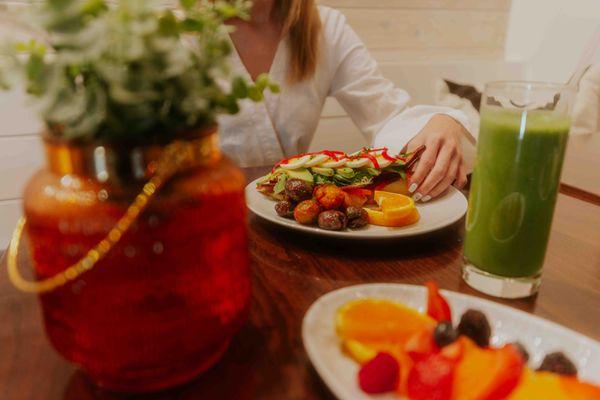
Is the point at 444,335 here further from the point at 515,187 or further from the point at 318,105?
the point at 318,105

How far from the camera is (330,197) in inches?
32.9

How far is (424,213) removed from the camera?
0.91 meters

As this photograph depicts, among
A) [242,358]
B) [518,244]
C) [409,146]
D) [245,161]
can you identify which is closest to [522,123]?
[518,244]

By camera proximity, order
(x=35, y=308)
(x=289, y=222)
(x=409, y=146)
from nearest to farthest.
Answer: (x=35, y=308)
(x=289, y=222)
(x=409, y=146)

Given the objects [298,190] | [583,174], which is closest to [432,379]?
[298,190]

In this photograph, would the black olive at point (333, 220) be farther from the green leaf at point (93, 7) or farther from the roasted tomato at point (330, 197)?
the green leaf at point (93, 7)

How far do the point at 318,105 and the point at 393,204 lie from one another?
850 mm

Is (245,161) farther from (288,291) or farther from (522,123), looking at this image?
(522,123)

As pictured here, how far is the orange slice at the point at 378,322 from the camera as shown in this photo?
0.50 metres

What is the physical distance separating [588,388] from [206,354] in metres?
0.33

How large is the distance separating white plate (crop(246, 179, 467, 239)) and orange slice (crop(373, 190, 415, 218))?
0.03 meters

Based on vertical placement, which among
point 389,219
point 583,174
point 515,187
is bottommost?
point 583,174

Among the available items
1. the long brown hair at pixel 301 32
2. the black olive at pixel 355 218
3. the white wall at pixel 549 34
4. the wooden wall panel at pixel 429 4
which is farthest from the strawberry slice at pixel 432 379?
the white wall at pixel 549 34

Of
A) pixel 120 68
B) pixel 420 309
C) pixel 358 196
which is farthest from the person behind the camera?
pixel 358 196
